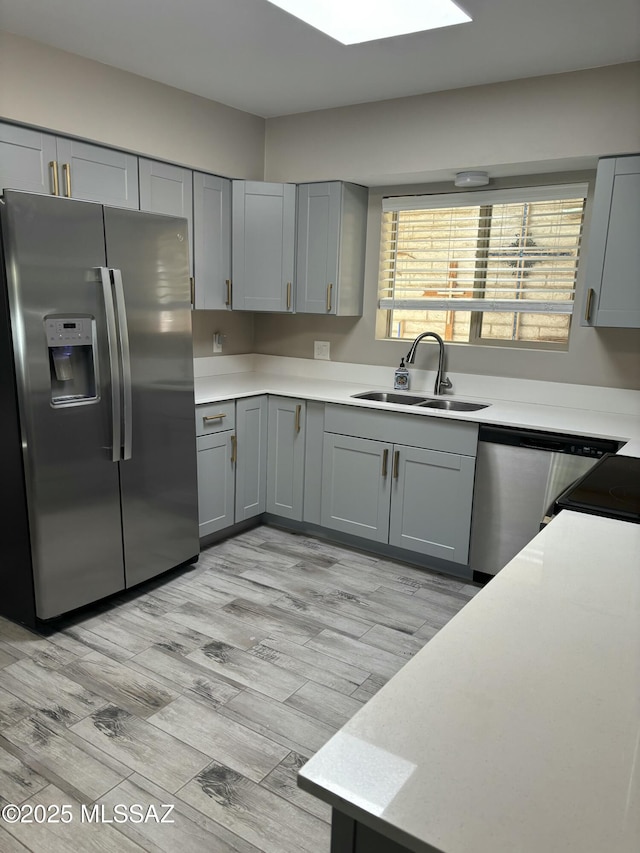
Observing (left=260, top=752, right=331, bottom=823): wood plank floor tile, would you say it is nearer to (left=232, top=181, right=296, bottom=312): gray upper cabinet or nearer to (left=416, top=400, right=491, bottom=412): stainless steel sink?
(left=416, top=400, right=491, bottom=412): stainless steel sink

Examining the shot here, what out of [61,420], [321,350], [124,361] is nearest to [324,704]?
[61,420]

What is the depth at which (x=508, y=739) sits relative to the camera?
0.81 metres

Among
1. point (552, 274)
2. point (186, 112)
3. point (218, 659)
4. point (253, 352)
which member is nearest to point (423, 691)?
point (218, 659)

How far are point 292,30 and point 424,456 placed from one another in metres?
2.03

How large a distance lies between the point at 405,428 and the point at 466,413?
1.11 ft

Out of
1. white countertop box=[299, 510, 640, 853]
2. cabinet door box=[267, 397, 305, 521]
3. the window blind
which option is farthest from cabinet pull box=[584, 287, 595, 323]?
white countertop box=[299, 510, 640, 853]

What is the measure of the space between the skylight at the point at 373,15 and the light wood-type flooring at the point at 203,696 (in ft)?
8.17

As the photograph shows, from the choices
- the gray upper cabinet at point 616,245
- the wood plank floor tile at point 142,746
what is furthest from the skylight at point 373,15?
the wood plank floor tile at point 142,746

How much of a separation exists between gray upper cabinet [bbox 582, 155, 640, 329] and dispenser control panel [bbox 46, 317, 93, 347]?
90.0 inches

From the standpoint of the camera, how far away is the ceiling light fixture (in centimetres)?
350

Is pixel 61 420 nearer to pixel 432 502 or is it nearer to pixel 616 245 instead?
pixel 432 502

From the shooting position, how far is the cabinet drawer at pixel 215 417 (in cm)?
341

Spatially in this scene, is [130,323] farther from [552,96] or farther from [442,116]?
[552,96]

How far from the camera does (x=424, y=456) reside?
3.33 metres
